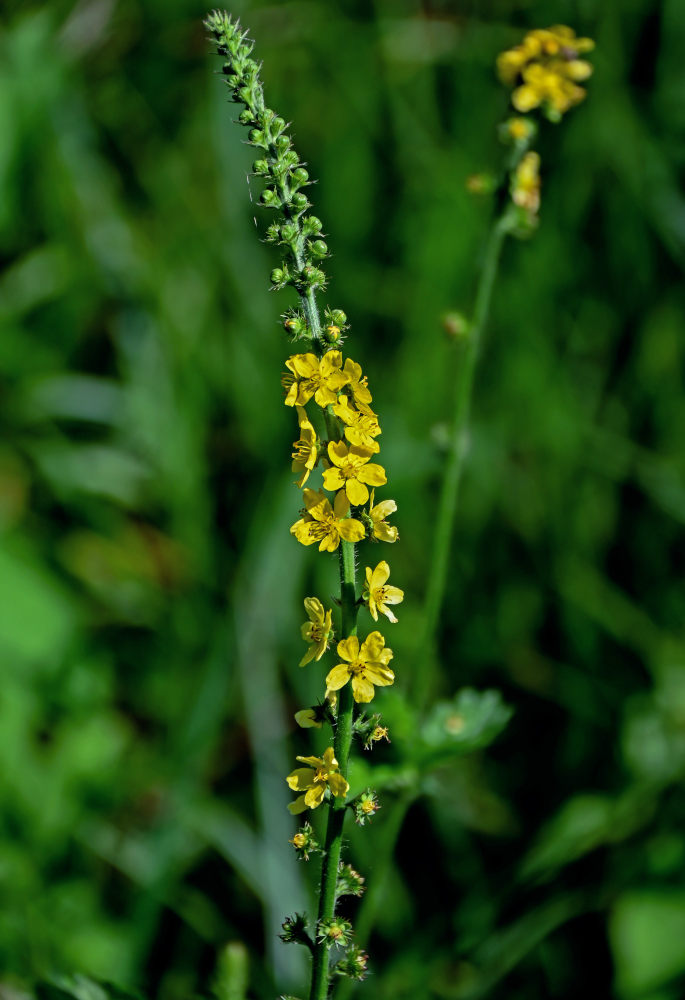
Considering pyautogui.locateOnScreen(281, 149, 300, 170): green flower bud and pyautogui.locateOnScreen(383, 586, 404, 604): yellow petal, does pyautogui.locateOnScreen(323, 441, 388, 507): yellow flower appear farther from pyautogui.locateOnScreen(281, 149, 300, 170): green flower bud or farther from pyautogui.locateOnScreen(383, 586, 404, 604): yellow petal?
pyautogui.locateOnScreen(281, 149, 300, 170): green flower bud

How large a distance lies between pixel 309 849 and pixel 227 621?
219 centimetres

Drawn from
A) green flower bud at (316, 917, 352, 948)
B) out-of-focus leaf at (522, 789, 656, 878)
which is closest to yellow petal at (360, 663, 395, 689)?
green flower bud at (316, 917, 352, 948)

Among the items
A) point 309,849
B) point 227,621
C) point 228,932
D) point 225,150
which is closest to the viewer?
point 309,849

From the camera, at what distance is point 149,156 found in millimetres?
5605

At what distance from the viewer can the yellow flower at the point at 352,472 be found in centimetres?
182

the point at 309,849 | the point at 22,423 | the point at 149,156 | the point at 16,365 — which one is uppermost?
the point at 149,156

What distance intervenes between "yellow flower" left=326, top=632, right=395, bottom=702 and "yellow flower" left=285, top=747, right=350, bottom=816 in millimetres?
139

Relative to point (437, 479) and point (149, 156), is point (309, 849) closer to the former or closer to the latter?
point (437, 479)

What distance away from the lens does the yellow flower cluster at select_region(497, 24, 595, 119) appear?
2885 millimetres

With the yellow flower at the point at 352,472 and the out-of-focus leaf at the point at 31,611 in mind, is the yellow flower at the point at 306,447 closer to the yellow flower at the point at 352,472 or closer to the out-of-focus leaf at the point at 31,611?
the yellow flower at the point at 352,472

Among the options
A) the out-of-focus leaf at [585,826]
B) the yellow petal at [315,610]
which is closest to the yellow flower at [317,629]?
the yellow petal at [315,610]

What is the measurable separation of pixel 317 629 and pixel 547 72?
2079 millimetres

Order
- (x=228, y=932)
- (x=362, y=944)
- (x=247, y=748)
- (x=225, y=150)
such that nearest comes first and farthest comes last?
(x=362, y=944), (x=228, y=932), (x=247, y=748), (x=225, y=150)

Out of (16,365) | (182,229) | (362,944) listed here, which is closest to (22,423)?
(16,365)
